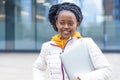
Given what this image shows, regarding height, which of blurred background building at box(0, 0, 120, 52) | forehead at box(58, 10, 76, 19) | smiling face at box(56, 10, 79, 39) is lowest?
blurred background building at box(0, 0, 120, 52)

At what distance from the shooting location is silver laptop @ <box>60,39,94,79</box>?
6.09ft

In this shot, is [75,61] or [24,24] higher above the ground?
[75,61]

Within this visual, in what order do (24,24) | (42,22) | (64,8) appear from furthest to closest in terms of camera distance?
(24,24), (42,22), (64,8)

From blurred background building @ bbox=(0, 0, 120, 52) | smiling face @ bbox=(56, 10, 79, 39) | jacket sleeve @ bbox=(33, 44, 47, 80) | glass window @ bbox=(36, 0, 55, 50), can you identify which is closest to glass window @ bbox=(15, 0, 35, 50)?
blurred background building @ bbox=(0, 0, 120, 52)

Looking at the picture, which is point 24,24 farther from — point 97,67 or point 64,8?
point 97,67

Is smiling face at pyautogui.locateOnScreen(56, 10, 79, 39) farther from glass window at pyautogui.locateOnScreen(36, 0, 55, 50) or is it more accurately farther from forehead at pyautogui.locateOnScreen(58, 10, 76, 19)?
glass window at pyautogui.locateOnScreen(36, 0, 55, 50)

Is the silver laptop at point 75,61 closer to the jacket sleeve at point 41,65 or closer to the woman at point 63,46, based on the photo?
the woman at point 63,46

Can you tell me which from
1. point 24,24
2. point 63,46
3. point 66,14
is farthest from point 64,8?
point 24,24

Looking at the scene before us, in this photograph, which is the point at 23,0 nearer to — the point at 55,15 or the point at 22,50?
the point at 22,50

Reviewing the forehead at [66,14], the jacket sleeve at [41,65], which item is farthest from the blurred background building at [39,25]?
the forehead at [66,14]

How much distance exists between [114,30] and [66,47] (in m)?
20.1

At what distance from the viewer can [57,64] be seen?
1981mm

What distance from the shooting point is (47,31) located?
21938 millimetres

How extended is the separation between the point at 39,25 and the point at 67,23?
2020 cm
